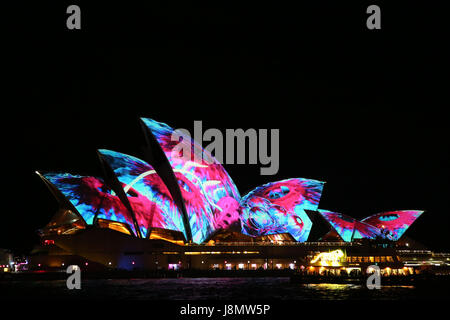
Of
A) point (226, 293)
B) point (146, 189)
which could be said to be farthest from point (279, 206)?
point (226, 293)

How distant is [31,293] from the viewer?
44.3 metres

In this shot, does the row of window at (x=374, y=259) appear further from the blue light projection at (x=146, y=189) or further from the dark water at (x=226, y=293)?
the blue light projection at (x=146, y=189)

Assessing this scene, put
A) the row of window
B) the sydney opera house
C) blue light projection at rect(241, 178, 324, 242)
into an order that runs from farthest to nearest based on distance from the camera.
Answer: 1. blue light projection at rect(241, 178, 324, 242)
2. the sydney opera house
3. the row of window

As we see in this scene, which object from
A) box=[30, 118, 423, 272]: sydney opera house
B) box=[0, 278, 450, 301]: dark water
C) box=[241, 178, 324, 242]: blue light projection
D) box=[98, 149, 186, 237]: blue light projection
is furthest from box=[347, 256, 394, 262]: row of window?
box=[98, 149, 186, 237]: blue light projection

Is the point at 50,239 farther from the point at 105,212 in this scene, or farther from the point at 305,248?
the point at 305,248

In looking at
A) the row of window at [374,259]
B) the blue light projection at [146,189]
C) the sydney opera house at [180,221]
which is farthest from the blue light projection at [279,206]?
the row of window at [374,259]

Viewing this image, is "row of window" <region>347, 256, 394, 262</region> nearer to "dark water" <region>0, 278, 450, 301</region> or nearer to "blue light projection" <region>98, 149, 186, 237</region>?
"dark water" <region>0, 278, 450, 301</region>

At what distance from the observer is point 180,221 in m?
66.0

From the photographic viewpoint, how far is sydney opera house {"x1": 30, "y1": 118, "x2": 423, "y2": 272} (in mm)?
60406

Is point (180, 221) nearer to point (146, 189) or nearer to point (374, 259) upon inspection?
point (146, 189)

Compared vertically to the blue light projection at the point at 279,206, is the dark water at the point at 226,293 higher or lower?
lower

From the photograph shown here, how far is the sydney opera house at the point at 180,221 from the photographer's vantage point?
6041 centimetres
